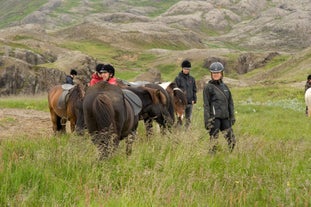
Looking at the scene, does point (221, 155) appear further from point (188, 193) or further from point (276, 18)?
point (276, 18)

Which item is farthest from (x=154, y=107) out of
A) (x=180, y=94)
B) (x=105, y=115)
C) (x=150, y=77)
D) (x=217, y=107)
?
(x=150, y=77)

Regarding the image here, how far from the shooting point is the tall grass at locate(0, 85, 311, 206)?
4898mm

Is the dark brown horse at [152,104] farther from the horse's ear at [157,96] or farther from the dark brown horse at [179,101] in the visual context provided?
the dark brown horse at [179,101]

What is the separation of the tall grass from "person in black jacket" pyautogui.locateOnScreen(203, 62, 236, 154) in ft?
1.48

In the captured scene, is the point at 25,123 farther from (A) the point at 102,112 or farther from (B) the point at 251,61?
(B) the point at 251,61

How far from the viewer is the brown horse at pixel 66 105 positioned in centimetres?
998

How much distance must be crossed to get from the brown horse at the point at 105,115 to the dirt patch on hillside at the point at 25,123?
6072 millimetres

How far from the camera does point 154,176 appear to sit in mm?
5480

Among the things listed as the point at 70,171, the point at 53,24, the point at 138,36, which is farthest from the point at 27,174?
the point at 53,24

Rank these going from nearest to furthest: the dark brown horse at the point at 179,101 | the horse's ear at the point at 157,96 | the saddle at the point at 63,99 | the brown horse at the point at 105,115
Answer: the brown horse at the point at 105,115 → the horse's ear at the point at 157,96 → the saddle at the point at 63,99 → the dark brown horse at the point at 179,101

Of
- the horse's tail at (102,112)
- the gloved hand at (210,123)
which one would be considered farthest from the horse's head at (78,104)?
the gloved hand at (210,123)

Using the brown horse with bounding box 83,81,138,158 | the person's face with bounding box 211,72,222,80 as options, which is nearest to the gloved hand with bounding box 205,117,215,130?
the person's face with bounding box 211,72,222,80

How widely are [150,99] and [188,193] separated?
237 inches

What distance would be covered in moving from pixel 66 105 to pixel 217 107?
4896mm
